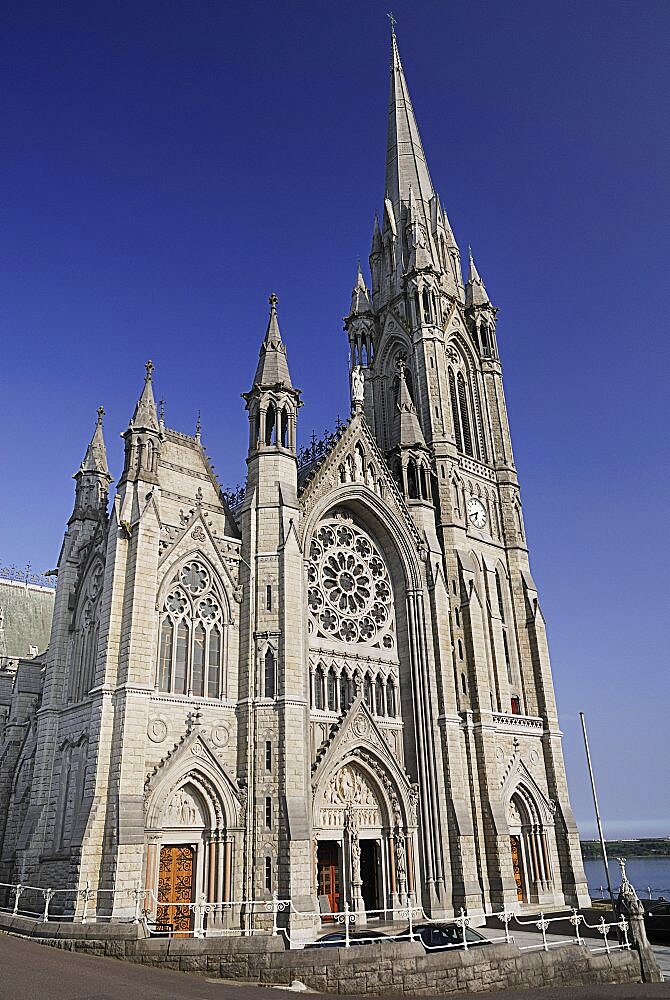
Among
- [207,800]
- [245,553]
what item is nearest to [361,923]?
[207,800]

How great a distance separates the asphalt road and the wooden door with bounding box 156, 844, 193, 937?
7.77 meters

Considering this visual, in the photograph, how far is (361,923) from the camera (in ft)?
99.7

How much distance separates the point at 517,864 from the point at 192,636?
20429mm

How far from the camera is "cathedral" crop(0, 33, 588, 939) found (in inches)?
1081

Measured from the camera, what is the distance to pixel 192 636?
30.4 metres

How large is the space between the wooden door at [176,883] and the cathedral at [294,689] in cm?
7

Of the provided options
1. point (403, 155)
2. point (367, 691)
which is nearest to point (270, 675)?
point (367, 691)

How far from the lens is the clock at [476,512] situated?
4441 centimetres

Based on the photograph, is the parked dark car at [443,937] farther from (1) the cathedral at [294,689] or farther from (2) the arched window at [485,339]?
(2) the arched window at [485,339]

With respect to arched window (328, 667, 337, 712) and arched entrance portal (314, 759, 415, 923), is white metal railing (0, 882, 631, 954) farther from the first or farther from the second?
arched window (328, 667, 337, 712)

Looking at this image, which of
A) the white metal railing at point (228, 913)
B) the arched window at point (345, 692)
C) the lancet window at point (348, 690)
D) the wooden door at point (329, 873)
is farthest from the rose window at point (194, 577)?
the wooden door at point (329, 873)

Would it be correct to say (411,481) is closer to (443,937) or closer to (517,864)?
(517,864)

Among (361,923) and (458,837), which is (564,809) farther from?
(361,923)

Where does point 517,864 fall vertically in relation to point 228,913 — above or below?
above
